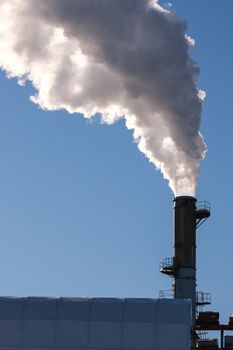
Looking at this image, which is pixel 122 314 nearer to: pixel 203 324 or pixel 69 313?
pixel 69 313

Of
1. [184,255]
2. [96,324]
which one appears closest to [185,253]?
[184,255]

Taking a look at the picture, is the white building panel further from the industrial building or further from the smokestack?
the smokestack

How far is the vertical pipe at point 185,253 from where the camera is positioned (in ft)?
184

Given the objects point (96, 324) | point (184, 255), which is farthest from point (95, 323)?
point (184, 255)

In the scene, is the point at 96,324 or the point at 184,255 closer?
the point at 96,324

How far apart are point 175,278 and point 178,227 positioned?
11.8 feet

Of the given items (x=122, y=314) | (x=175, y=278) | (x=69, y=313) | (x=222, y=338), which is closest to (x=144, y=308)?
(x=122, y=314)

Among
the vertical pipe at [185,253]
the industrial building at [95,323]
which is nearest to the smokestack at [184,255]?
the vertical pipe at [185,253]

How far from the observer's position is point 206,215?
58.1 meters

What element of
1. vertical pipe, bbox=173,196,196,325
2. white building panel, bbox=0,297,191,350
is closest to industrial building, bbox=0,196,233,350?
white building panel, bbox=0,297,191,350

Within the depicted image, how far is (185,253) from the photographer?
56156 mm

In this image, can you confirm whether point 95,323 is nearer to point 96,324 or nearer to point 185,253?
point 96,324

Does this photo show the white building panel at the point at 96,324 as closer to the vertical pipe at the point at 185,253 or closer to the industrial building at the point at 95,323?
the industrial building at the point at 95,323

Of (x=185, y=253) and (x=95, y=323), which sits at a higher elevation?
(x=185, y=253)
